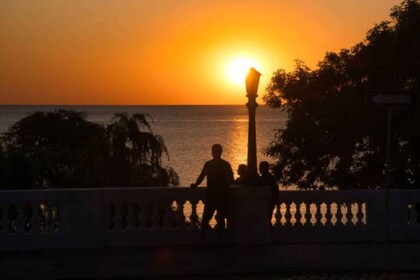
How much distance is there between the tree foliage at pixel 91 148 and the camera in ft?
101

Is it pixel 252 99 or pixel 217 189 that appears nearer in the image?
pixel 217 189

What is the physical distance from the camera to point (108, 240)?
1441 cm

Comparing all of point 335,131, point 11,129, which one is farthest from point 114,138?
point 335,131

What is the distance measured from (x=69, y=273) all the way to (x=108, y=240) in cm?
231

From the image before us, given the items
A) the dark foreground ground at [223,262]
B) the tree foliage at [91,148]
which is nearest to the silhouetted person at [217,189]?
the dark foreground ground at [223,262]

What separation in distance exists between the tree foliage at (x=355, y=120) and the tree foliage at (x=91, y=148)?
21.0 ft

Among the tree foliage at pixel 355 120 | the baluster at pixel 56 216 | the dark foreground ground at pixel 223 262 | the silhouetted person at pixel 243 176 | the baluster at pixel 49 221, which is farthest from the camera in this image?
the tree foliage at pixel 355 120

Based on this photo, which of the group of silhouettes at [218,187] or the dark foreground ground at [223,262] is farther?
the group of silhouettes at [218,187]

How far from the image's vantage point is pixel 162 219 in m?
14.9

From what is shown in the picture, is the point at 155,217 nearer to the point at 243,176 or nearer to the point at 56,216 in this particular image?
the point at 243,176

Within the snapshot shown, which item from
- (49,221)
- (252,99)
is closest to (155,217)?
(49,221)

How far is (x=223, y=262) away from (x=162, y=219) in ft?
7.42

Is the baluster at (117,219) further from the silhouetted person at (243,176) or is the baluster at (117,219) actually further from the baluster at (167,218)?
the silhouetted person at (243,176)

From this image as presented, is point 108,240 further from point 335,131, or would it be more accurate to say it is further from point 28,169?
point 335,131
